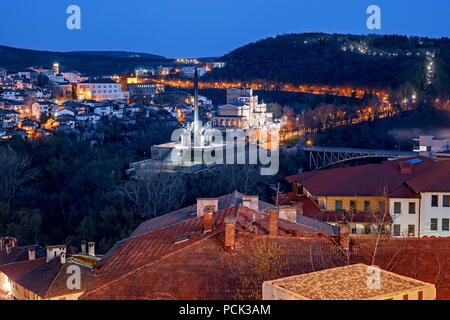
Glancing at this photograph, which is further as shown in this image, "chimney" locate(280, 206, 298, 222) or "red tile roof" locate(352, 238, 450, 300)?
"chimney" locate(280, 206, 298, 222)

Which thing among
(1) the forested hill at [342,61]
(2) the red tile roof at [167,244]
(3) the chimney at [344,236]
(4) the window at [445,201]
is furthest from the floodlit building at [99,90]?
(3) the chimney at [344,236]

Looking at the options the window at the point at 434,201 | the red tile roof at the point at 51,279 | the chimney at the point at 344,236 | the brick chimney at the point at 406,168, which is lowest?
the red tile roof at the point at 51,279

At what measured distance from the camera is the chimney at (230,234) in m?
8.13

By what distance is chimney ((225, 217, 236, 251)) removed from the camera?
8133 millimetres

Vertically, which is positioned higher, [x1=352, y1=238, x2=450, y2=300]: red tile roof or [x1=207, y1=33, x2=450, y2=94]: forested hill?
[x1=207, y1=33, x2=450, y2=94]: forested hill

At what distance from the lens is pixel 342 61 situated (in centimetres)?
8538

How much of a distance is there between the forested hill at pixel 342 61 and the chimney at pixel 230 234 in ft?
201

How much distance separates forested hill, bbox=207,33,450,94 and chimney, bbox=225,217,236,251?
61154 mm

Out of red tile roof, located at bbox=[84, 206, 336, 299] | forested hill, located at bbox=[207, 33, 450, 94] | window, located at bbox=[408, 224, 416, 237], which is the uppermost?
forested hill, located at bbox=[207, 33, 450, 94]

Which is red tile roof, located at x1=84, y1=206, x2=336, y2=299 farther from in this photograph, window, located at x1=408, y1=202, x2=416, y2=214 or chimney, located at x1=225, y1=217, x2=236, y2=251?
window, located at x1=408, y1=202, x2=416, y2=214

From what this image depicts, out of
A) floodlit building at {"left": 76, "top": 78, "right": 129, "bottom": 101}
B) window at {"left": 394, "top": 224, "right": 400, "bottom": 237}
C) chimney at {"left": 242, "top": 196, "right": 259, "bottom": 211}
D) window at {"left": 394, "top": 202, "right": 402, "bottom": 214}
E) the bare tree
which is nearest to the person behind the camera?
chimney at {"left": 242, "top": 196, "right": 259, "bottom": 211}

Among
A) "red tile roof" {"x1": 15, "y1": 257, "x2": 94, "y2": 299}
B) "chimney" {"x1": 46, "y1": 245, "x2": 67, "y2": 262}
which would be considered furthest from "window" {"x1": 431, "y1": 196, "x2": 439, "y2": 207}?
"chimney" {"x1": 46, "y1": 245, "x2": 67, "y2": 262}

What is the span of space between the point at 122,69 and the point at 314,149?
276 ft

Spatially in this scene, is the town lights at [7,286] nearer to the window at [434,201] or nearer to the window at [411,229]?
the window at [411,229]
